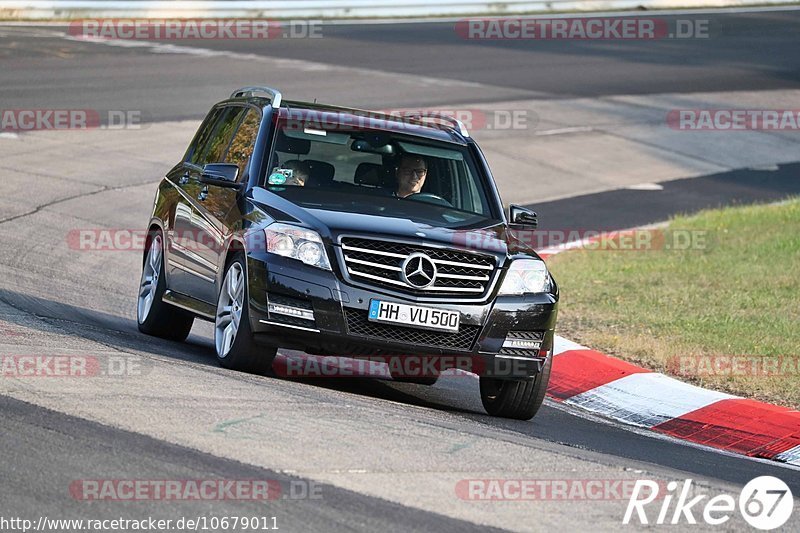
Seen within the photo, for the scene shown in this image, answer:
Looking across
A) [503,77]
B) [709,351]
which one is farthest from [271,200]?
[503,77]

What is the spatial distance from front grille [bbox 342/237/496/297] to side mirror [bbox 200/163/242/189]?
4.27 feet

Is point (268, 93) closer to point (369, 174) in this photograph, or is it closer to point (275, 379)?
point (369, 174)

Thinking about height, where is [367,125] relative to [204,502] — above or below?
above

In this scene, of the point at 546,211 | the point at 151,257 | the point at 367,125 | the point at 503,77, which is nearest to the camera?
the point at 367,125

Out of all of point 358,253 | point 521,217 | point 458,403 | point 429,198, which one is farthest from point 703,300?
point 358,253

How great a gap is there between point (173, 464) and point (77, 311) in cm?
550

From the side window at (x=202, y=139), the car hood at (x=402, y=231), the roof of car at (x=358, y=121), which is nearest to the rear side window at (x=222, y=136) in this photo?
the side window at (x=202, y=139)

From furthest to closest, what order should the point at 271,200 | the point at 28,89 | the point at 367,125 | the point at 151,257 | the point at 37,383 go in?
the point at 28,89 → the point at 151,257 → the point at 367,125 → the point at 271,200 → the point at 37,383

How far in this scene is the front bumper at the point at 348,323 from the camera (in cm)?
866

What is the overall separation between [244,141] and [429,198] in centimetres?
143

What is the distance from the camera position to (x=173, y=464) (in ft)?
20.8

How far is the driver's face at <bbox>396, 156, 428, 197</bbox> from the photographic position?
995 centimetres

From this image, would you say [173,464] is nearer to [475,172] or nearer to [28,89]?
[475,172]

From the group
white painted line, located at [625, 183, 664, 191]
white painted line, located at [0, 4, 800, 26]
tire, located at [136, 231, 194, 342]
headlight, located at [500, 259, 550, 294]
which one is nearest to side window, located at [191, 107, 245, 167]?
tire, located at [136, 231, 194, 342]
